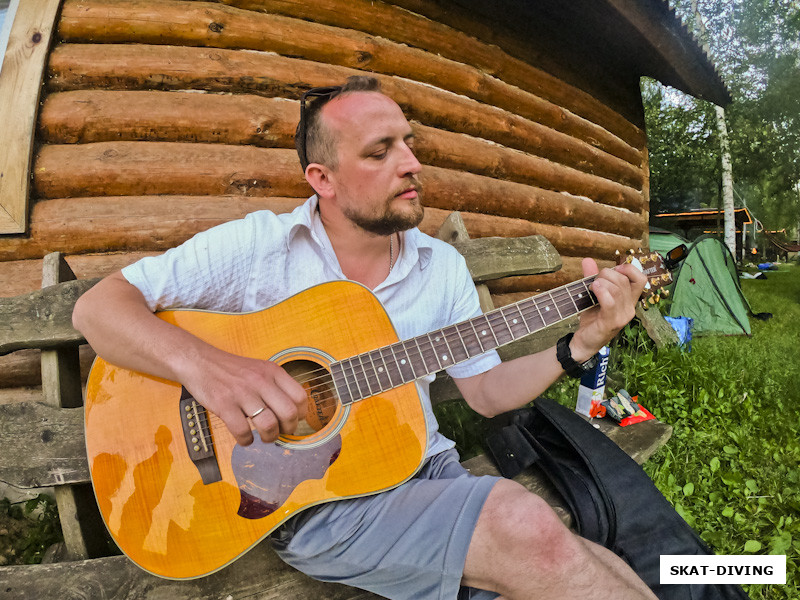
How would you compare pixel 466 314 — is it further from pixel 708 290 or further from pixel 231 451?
pixel 708 290

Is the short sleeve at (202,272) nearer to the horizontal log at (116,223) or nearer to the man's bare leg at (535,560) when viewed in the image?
the horizontal log at (116,223)

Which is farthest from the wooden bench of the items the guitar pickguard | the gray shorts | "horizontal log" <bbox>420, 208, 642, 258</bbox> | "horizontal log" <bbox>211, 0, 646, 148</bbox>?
"horizontal log" <bbox>211, 0, 646, 148</bbox>

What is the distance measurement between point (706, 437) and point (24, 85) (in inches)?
165

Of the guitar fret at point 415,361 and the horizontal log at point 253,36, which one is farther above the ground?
the horizontal log at point 253,36

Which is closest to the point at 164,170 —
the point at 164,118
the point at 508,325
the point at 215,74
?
the point at 164,118

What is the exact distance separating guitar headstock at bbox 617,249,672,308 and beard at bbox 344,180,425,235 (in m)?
0.74

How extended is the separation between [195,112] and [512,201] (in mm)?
2296

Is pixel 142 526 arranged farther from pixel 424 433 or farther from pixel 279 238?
pixel 279 238

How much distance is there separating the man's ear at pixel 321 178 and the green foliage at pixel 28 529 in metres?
1.96

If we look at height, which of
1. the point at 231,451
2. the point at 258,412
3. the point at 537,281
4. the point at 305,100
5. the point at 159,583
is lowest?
the point at 159,583

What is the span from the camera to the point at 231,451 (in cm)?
116

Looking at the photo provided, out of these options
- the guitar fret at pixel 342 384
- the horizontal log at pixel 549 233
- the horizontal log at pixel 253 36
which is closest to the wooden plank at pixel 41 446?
the guitar fret at pixel 342 384

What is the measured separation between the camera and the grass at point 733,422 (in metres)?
2.02

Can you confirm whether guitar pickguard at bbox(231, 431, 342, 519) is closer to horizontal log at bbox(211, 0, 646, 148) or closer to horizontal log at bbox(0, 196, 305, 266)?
horizontal log at bbox(0, 196, 305, 266)
